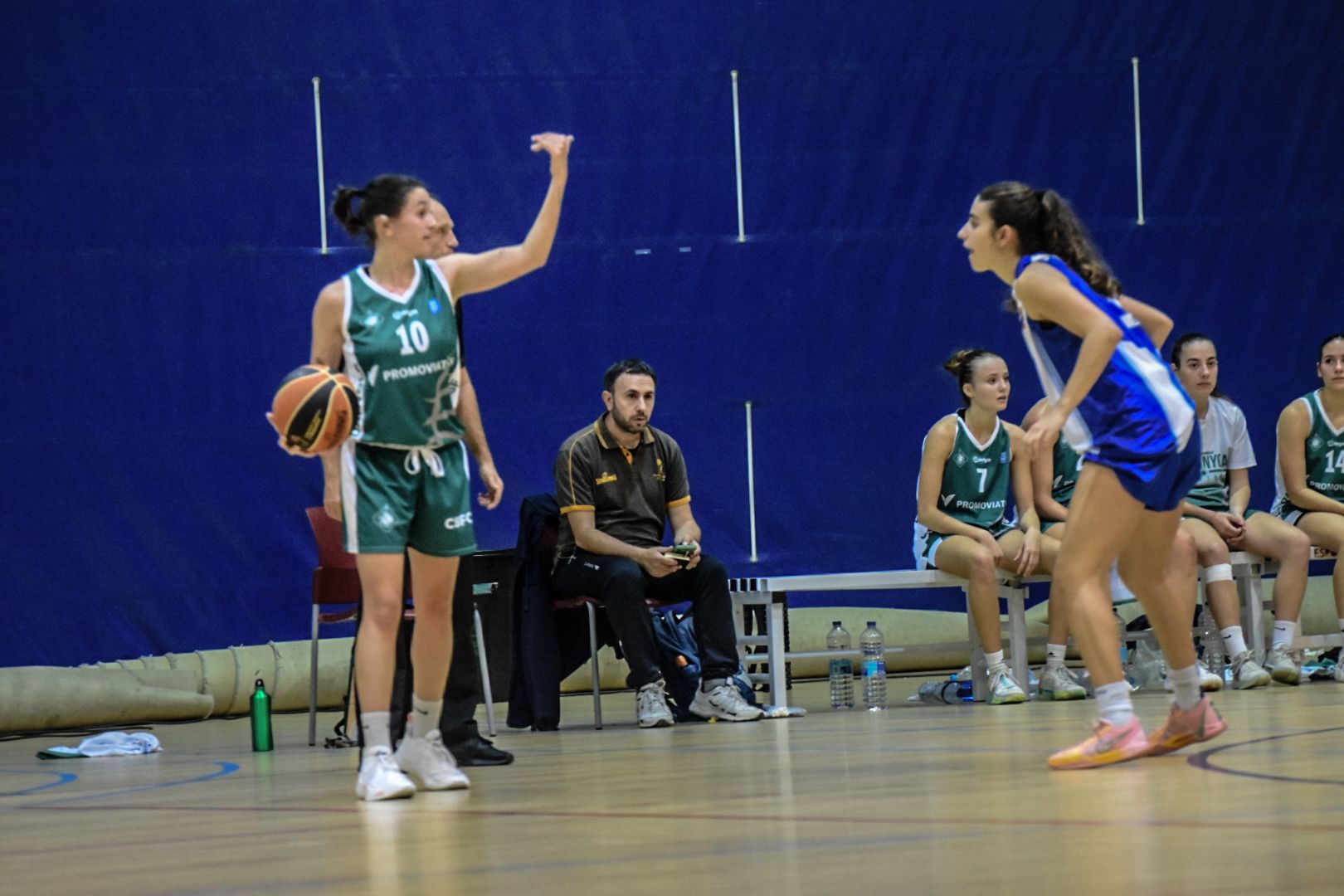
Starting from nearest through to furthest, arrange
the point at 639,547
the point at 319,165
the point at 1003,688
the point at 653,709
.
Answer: the point at 653,709
the point at 639,547
the point at 1003,688
the point at 319,165

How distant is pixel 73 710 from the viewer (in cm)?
754

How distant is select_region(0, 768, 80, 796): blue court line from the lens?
4.35 meters

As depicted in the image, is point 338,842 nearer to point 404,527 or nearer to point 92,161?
point 404,527

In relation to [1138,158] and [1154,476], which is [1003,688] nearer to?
[1154,476]

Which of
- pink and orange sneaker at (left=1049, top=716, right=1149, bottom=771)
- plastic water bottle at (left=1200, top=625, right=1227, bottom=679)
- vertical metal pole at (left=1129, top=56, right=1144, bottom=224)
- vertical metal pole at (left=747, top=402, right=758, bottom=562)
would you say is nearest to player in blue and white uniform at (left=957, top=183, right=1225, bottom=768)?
pink and orange sneaker at (left=1049, top=716, right=1149, bottom=771)

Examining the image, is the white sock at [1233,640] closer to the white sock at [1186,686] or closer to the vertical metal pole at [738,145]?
the white sock at [1186,686]

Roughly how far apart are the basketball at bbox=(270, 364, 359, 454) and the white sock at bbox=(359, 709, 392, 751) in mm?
552

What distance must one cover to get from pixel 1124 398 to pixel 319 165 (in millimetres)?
5737

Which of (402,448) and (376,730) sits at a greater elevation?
(402,448)

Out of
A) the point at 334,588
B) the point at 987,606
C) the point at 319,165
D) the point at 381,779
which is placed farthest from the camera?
the point at 319,165

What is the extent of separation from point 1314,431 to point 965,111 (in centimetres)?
276

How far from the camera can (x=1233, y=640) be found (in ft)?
21.7

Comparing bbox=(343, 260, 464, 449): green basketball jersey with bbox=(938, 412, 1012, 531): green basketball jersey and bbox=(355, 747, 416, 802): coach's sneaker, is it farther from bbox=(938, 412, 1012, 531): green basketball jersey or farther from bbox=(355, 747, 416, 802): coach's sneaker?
bbox=(938, 412, 1012, 531): green basketball jersey

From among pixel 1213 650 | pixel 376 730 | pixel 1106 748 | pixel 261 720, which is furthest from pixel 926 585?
pixel 376 730
